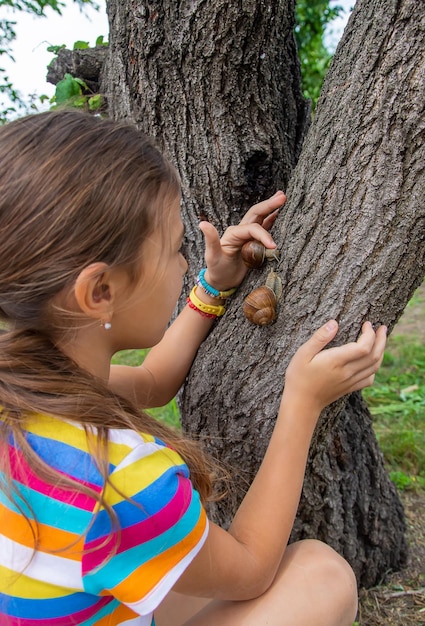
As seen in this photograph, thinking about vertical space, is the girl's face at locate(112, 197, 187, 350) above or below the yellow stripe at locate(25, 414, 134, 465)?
above

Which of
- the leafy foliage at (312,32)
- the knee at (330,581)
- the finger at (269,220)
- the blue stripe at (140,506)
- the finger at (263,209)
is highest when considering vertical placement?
the leafy foliage at (312,32)

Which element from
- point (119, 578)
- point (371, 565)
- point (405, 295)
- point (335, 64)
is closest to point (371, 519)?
point (371, 565)

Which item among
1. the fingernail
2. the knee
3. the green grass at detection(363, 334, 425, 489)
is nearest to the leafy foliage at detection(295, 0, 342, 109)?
the green grass at detection(363, 334, 425, 489)

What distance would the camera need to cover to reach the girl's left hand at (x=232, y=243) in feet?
5.32

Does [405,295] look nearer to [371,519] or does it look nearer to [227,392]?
[227,392]

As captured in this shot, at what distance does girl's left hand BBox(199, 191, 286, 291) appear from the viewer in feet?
5.32

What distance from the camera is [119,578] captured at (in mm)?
1031

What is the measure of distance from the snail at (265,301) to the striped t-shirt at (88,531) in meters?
0.52

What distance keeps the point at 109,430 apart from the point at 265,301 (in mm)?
559

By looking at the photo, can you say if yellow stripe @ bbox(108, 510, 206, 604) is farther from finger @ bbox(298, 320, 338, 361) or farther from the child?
finger @ bbox(298, 320, 338, 361)

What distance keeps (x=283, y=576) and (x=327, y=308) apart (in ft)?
2.18

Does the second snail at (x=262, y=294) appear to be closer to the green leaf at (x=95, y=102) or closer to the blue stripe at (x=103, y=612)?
the blue stripe at (x=103, y=612)

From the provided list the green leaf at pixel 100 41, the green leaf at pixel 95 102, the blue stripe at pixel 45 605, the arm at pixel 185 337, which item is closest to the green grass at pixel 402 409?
the arm at pixel 185 337

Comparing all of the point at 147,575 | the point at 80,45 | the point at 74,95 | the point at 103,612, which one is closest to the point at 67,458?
the point at 147,575
